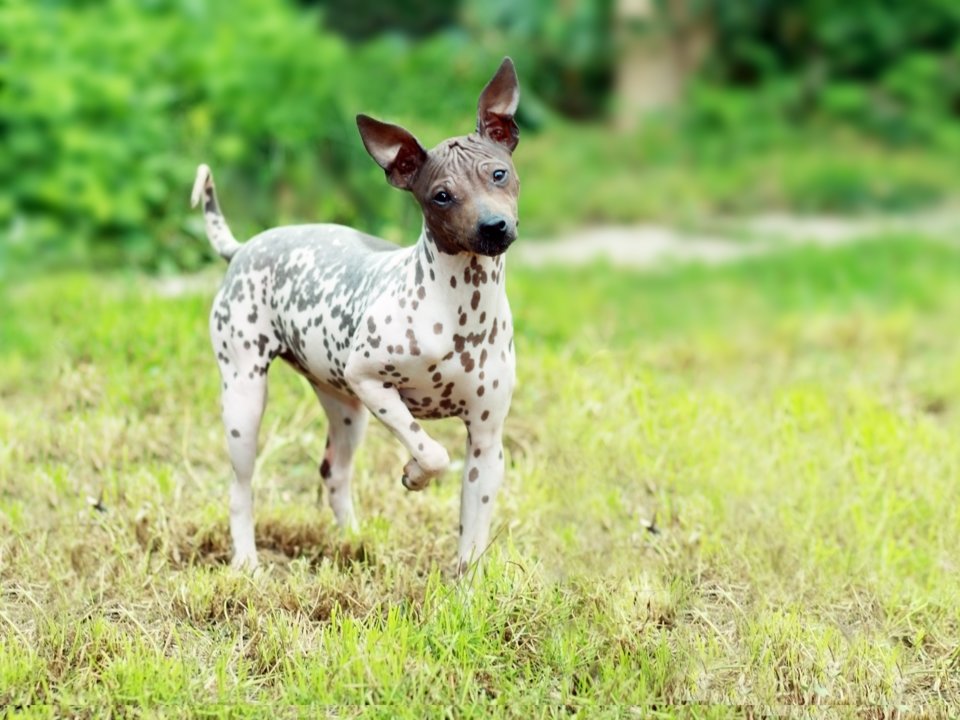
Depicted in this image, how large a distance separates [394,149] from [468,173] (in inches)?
9.0

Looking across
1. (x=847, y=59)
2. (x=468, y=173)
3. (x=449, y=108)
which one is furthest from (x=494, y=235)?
(x=847, y=59)

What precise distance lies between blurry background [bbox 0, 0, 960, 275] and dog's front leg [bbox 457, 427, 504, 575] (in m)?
3.60

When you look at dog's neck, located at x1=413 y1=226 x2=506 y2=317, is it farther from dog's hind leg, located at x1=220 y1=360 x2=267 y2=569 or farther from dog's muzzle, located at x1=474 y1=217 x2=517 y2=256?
dog's hind leg, located at x1=220 y1=360 x2=267 y2=569

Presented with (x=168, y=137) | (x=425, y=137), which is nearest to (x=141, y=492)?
(x=425, y=137)

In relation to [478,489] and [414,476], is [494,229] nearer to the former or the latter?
[414,476]

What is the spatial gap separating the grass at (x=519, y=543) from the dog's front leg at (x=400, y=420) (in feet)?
1.23

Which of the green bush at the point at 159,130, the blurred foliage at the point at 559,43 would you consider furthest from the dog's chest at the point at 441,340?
the blurred foliage at the point at 559,43

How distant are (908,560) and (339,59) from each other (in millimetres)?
7948

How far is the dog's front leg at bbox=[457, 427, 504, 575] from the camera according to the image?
12.6 ft

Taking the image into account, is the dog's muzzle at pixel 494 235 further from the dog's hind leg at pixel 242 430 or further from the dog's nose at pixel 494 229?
the dog's hind leg at pixel 242 430

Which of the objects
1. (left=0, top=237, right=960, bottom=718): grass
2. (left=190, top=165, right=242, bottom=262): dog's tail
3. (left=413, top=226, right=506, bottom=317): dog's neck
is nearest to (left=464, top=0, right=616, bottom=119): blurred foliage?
(left=0, top=237, right=960, bottom=718): grass

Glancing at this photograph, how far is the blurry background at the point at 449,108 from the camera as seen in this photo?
8586 millimetres

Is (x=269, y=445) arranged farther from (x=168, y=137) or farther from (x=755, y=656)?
(x=168, y=137)

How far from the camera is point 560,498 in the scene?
15.9 ft
